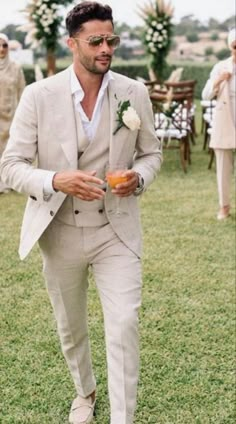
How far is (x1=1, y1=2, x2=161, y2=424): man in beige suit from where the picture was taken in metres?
2.56

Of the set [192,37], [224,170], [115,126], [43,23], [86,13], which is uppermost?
[86,13]

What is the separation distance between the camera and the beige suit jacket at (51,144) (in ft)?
8.57

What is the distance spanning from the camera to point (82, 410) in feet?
10.4

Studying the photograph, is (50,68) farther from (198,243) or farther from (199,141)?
(198,243)

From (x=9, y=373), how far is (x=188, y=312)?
1363 mm

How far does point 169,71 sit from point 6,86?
44.1 ft

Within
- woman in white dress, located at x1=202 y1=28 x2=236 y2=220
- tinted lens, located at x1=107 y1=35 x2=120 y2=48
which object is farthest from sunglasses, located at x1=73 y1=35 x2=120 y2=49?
woman in white dress, located at x1=202 y1=28 x2=236 y2=220

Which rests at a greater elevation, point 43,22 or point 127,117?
point 127,117

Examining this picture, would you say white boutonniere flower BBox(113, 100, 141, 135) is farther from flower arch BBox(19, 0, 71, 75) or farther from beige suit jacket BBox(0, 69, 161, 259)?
flower arch BBox(19, 0, 71, 75)

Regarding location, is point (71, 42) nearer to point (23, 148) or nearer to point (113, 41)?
point (113, 41)

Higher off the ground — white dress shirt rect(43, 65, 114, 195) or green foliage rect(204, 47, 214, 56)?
white dress shirt rect(43, 65, 114, 195)

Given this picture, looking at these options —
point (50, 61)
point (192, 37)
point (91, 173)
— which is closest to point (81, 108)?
point (91, 173)

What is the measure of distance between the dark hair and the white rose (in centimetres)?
37

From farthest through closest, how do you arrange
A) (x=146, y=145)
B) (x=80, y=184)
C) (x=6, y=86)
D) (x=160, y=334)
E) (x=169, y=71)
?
(x=169, y=71), (x=6, y=86), (x=160, y=334), (x=146, y=145), (x=80, y=184)
